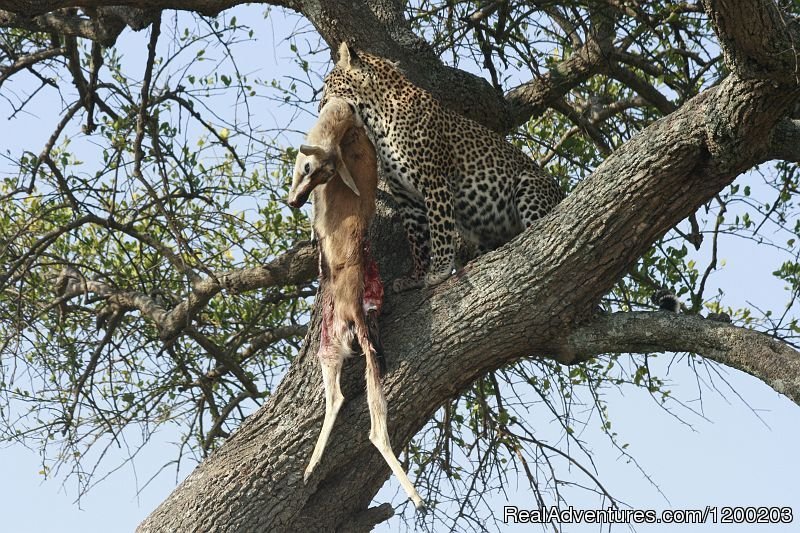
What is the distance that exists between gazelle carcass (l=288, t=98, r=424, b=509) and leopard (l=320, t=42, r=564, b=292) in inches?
10.8

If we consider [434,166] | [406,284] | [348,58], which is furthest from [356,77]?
[406,284]

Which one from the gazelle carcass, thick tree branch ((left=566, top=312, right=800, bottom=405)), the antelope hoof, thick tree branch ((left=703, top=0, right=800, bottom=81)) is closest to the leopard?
the gazelle carcass

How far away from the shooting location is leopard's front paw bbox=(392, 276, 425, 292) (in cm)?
555

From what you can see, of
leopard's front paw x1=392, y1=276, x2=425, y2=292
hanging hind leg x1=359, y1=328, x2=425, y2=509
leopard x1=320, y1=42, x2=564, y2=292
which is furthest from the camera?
leopard x1=320, y1=42, x2=564, y2=292

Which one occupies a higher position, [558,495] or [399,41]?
[399,41]

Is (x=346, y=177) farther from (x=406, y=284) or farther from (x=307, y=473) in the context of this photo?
(x=307, y=473)

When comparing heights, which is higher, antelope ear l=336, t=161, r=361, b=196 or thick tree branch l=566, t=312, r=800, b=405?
antelope ear l=336, t=161, r=361, b=196

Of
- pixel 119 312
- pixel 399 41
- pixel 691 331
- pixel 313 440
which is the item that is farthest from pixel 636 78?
pixel 119 312

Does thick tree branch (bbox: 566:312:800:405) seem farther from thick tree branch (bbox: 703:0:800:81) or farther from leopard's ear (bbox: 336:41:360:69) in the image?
leopard's ear (bbox: 336:41:360:69)

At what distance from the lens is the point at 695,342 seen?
5020 mm

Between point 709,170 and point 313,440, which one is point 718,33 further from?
point 313,440

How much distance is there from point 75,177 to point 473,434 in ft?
9.91

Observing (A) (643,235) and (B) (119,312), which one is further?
(B) (119,312)

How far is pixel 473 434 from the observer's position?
24.0 ft
